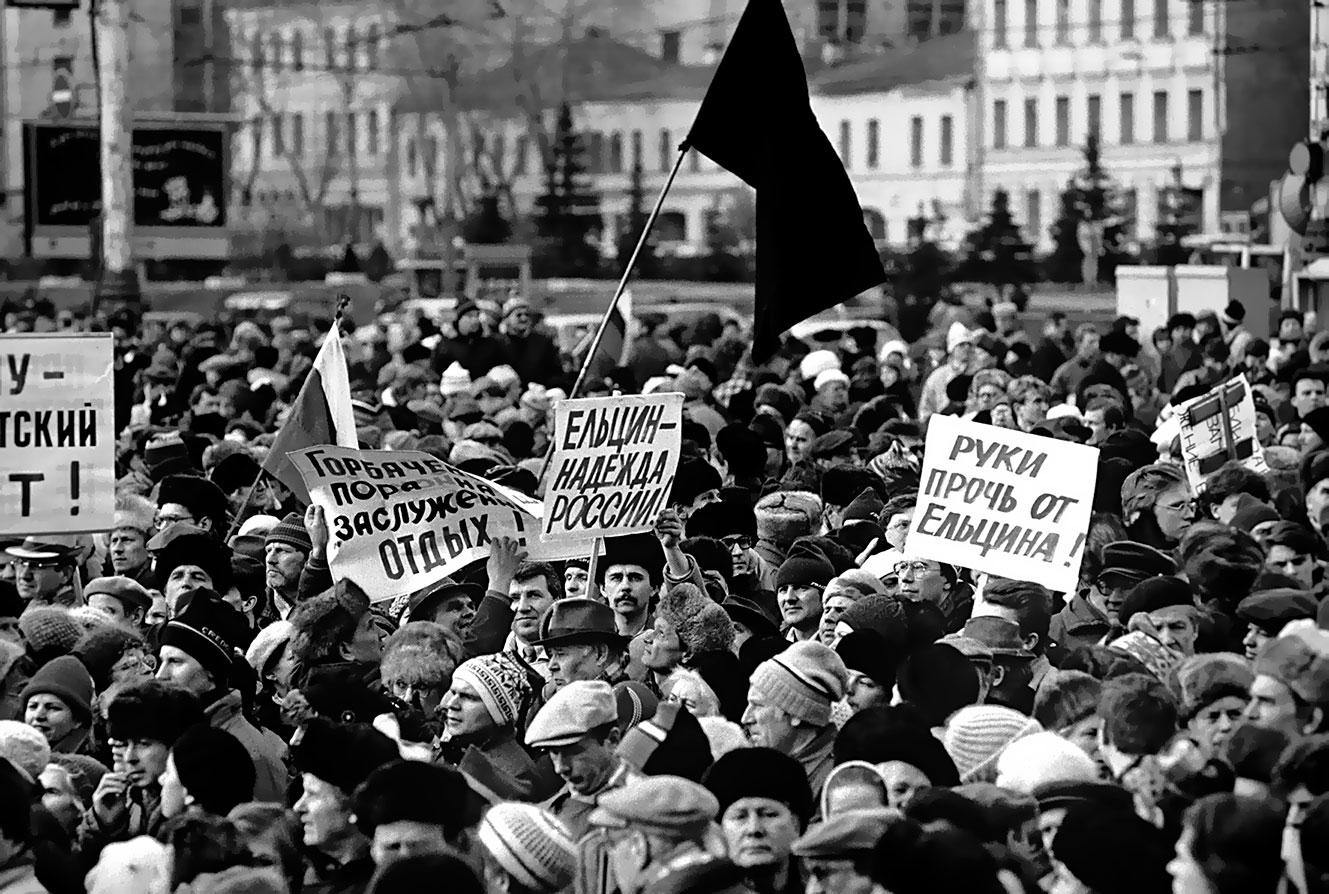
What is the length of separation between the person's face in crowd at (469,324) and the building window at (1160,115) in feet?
206

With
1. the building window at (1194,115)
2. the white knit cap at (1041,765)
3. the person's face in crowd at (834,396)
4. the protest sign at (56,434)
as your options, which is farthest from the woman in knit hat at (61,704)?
the building window at (1194,115)

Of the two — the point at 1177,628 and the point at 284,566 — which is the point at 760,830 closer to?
the point at 1177,628

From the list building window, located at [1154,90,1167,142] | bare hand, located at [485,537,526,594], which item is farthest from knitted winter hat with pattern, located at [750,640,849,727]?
building window, located at [1154,90,1167,142]

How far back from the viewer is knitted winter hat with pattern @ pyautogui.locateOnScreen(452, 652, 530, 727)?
7.86 m

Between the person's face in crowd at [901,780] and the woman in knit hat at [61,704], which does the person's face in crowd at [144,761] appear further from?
the person's face in crowd at [901,780]

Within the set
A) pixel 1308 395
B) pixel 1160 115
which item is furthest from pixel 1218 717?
pixel 1160 115

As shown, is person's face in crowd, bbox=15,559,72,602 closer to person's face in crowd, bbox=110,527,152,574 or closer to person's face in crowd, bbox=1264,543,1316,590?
person's face in crowd, bbox=110,527,152,574

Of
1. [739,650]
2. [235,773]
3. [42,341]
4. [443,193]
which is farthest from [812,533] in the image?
[443,193]

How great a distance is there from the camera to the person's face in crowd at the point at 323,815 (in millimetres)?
6684

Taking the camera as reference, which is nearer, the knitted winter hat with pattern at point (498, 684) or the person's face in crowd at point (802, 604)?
the knitted winter hat with pattern at point (498, 684)

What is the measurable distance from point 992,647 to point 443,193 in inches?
3567

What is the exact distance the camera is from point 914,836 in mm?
5648

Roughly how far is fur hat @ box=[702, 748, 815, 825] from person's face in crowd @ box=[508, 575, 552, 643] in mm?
2381

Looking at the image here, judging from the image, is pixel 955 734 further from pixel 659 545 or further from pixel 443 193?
pixel 443 193
